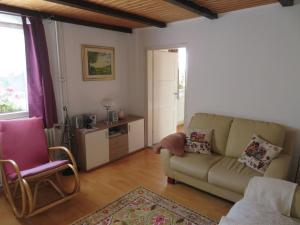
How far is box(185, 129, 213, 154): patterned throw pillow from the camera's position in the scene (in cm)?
289

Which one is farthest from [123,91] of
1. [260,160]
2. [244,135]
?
[260,160]

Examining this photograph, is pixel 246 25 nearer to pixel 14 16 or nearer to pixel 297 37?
pixel 297 37

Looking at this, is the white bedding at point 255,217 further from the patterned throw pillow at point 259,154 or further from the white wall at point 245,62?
the white wall at point 245,62

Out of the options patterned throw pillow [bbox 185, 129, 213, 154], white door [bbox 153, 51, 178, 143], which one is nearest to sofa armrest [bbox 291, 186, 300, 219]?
patterned throw pillow [bbox 185, 129, 213, 154]

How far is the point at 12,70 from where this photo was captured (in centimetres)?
291

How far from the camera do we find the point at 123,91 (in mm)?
4285

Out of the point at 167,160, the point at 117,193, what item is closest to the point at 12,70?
the point at 117,193

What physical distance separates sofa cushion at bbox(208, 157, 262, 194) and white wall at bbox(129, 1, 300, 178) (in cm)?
84

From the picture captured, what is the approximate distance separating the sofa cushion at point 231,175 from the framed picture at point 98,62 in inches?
94.4

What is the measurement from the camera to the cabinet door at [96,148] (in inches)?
130

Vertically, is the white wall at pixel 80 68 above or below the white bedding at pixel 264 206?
above

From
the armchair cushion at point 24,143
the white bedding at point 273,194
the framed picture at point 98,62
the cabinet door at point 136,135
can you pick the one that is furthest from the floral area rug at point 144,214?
the framed picture at point 98,62

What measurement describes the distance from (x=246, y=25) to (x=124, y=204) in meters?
2.72

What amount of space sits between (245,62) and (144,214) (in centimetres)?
230
